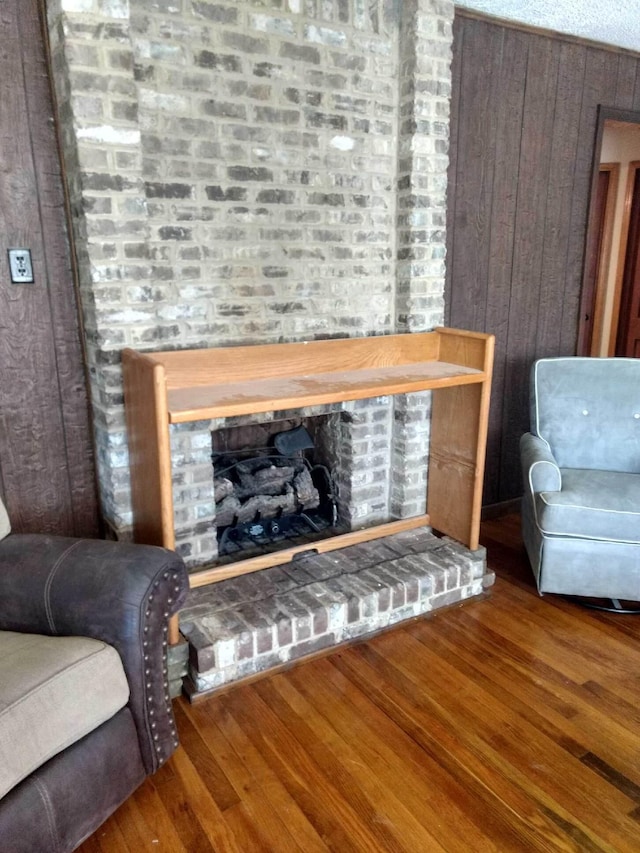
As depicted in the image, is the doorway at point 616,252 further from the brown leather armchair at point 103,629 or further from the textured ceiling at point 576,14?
the brown leather armchair at point 103,629

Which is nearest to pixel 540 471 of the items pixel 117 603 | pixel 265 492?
pixel 265 492

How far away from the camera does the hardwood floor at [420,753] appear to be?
1.55 m

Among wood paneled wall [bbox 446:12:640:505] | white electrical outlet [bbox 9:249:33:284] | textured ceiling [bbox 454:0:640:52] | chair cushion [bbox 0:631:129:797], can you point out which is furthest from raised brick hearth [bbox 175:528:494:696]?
textured ceiling [bbox 454:0:640:52]

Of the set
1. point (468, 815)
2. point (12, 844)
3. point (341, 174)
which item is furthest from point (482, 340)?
point (12, 844)

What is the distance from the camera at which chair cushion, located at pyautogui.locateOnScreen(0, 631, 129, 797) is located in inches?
51.3

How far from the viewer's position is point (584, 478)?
2684mm

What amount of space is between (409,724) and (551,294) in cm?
235

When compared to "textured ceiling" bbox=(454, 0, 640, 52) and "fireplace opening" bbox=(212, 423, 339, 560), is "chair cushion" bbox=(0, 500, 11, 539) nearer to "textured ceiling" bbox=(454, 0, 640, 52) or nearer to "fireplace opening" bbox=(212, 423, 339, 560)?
"fireplace opening" bbox=(212, 423, 339, 560)

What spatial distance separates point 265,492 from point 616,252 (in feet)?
11.2

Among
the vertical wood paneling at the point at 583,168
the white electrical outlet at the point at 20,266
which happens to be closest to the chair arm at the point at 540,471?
the vertical wood paneling at the point at 583,168

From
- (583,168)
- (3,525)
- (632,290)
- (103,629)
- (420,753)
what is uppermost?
(583,168)

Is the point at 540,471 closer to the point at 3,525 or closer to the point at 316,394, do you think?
the point at 316,394

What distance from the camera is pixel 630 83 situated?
10.8ft

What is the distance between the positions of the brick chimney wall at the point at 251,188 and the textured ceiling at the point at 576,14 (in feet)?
1.37
